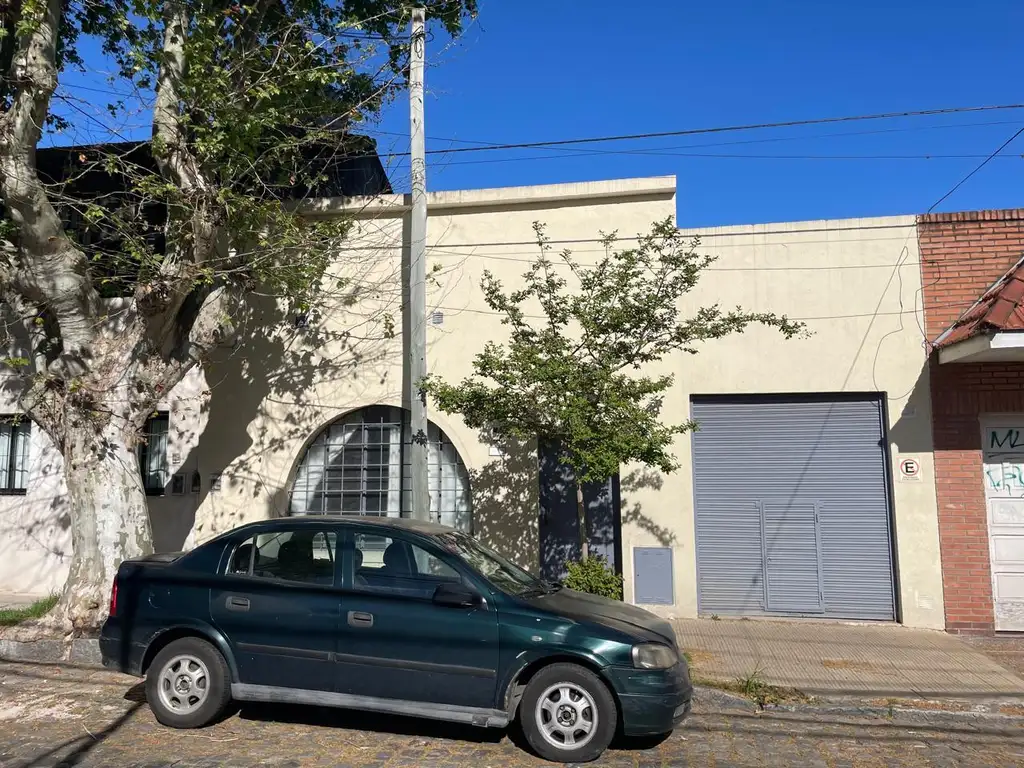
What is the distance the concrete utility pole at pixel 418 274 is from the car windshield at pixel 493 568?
260cm

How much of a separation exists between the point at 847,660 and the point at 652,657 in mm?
3617

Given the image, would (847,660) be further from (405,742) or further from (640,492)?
(405,742)

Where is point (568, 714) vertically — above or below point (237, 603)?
below

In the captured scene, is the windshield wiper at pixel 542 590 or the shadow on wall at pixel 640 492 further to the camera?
the shadow on wall at pixel 640 492

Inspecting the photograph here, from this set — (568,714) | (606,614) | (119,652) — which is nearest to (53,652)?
(119,652)

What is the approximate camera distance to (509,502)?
32.5 ft

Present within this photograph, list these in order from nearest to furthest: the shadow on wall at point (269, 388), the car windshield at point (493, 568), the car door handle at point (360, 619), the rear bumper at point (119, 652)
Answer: the car door handle at point (360, 619) < the car windshield at point (493, 568) < the rear bumper at point (119, 652) < the shadow on wall at point (269, 388)

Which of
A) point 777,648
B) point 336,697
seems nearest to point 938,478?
point 777,648

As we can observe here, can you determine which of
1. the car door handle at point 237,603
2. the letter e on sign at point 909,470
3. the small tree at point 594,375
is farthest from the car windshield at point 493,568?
the letter e on sign at point 909,470

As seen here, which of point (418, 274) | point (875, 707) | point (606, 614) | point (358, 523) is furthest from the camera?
point (418, 274)

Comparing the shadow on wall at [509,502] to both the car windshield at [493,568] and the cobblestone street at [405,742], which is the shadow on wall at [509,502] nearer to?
the car windshield at [493,568]

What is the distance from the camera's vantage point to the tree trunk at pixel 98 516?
26.0 ft

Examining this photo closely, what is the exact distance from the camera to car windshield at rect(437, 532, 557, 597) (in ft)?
17.9

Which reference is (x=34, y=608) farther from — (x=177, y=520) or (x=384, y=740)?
(x=384, y=740)
